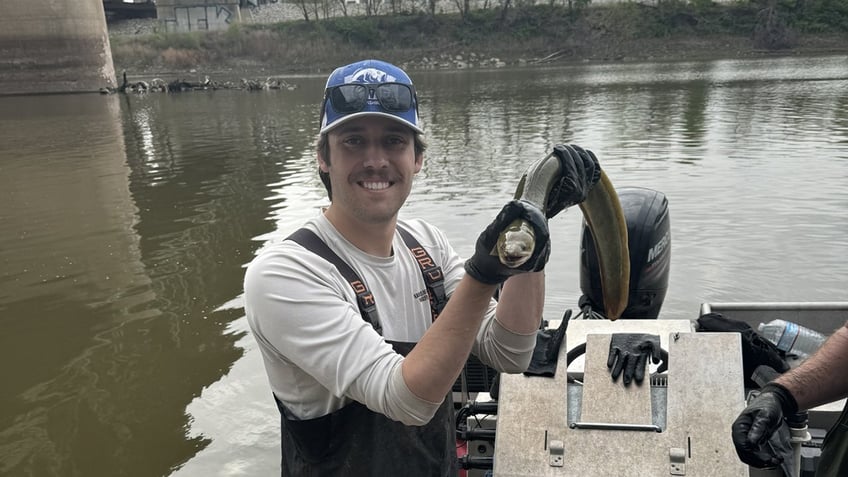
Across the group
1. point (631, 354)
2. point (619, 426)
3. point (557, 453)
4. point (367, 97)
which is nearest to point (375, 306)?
point (367, 97)

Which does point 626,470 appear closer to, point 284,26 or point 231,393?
point 231,393

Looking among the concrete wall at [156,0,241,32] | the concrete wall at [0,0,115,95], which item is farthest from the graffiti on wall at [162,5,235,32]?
the concrete wall at [0,0,115,95]

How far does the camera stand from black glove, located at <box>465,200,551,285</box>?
5.56 feet

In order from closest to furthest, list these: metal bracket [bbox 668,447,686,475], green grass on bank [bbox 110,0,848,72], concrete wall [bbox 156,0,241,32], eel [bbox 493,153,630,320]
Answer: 1. eel [bbox 493,153,630,320]
2. metal bracket [bbox 668,447,686,475]
3. green grass on bank [bbox 110,0,848,72]
4. concrete wall [bbox 156,0,241,32]

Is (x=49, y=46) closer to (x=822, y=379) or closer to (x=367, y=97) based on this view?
(x=367, y=97)

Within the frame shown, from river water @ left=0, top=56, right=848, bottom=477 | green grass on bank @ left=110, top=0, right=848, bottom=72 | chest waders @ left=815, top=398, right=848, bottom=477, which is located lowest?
river water @ left=0, top=56, right=848, bottom=477

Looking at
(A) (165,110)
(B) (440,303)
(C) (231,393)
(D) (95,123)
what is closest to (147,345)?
(C) (231,393)

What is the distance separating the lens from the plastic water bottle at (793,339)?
3.58 meters

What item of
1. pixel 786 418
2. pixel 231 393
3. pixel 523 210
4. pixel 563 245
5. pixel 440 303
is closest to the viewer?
pixel 523 210

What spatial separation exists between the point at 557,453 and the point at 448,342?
113 centimetres

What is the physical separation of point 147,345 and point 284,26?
77.6 meters

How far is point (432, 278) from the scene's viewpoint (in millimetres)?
2301

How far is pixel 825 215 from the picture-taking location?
32.7 ft

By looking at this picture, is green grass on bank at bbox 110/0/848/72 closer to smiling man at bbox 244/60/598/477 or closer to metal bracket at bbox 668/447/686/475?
metal bracket at bbox 668/447/686/475
